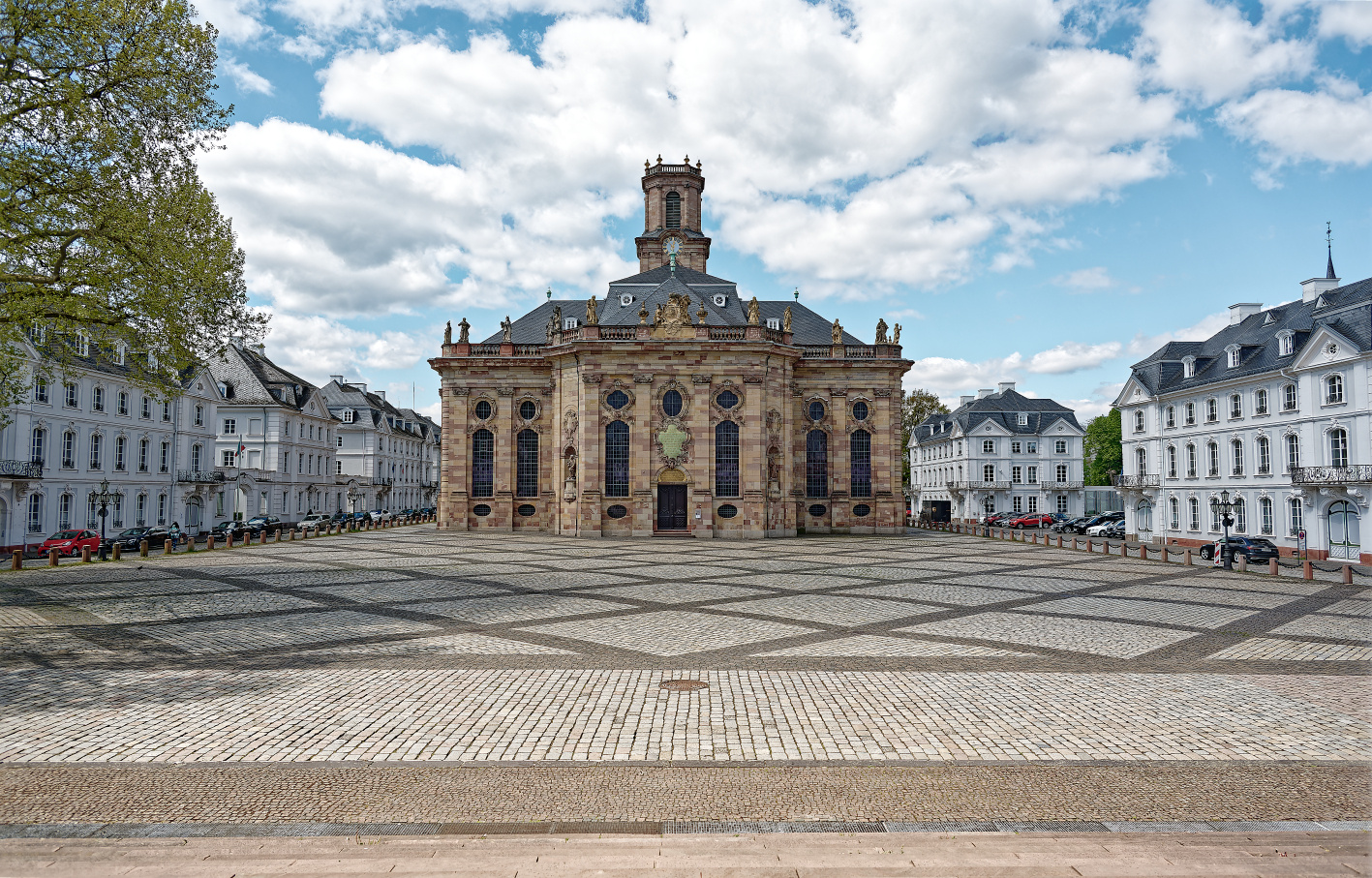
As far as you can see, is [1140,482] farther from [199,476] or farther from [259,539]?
[199,476]

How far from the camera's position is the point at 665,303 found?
5069cm

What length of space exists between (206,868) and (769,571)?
77.2 ft

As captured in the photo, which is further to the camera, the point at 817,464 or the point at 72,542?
the point at 817,464

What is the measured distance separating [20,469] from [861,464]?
1874 inches

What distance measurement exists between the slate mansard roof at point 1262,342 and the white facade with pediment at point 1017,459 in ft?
94.7

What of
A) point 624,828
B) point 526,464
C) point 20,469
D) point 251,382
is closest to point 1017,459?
point 526,464

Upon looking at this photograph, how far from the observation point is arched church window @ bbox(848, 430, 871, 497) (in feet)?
179

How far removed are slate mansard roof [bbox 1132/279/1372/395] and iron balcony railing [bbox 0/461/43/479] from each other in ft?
204

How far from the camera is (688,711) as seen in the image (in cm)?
1011

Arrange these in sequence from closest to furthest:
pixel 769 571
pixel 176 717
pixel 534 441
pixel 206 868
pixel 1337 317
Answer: pixel 206 868
pixel 176 717
pixel 769 571
pixel 1337 317
pixel 534 441

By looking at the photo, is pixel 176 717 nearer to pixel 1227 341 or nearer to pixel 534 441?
pixel 534 441

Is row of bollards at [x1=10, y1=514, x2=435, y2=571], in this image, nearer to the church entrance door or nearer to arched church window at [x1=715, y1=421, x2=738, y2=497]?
the church entrance door

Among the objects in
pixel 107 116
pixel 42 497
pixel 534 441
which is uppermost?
pixel 107 116

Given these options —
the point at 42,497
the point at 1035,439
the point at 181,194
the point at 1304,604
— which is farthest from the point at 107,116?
the point at 1035,439
